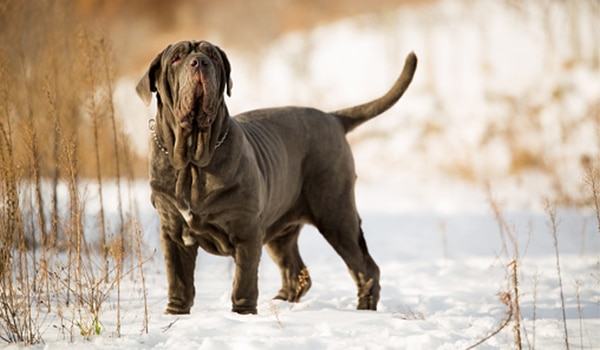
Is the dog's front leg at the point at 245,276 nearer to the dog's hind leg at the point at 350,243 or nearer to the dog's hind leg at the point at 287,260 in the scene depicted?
the dog's hind leg at the point at 350,243

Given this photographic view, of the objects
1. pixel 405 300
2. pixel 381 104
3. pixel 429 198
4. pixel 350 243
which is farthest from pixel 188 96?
pixel 429 198

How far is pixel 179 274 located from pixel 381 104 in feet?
6.58

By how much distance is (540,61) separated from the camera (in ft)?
66.0

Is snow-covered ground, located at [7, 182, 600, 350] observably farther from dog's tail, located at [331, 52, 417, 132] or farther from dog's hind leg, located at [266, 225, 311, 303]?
dog's tail, located at [331, 52, 417, 132]

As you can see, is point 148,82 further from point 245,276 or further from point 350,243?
point 350,243

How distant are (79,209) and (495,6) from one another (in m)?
23.0

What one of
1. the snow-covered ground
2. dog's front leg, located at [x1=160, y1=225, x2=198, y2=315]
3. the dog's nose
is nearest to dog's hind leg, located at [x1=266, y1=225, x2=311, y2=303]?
the snow-covered ground

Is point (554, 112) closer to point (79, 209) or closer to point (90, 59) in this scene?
point (90, 59)

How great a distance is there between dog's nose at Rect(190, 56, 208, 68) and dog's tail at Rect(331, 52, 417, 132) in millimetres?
1645

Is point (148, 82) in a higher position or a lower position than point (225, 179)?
higher

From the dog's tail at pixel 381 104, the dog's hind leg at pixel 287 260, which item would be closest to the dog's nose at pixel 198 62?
the dog's tail at pixel 381 104

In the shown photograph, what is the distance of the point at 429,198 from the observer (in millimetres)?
11695

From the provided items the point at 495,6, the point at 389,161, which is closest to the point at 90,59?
the point at 389,161

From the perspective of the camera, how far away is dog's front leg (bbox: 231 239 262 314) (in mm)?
3559
